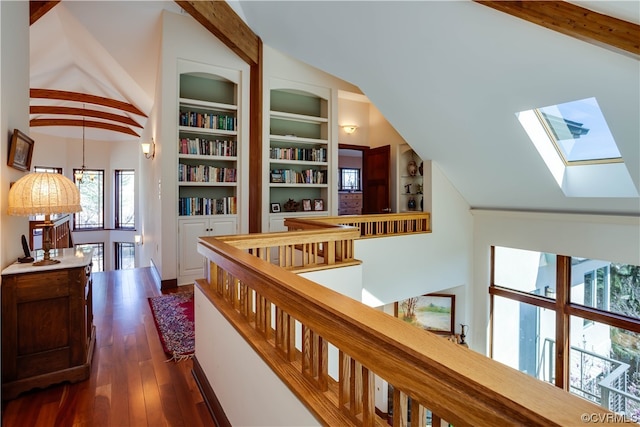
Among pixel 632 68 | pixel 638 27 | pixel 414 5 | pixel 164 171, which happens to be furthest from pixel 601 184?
pixel 164 171

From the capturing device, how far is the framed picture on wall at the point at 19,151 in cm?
220

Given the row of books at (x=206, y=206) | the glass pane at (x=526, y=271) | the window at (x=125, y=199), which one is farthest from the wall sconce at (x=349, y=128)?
the window at (x=125, y=199)

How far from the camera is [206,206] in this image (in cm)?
472

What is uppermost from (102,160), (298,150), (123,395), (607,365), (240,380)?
(102,160)

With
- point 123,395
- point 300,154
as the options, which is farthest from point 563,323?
point 123,395

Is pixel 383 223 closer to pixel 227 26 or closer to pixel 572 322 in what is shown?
pixel 572 322

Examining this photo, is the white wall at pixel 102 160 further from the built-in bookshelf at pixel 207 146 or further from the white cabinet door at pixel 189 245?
the white cabinet door at pixel 189 245

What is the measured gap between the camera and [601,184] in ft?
12.0

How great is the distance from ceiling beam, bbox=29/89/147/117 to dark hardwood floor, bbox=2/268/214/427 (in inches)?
218

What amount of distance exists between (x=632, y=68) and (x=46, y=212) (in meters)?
4.23

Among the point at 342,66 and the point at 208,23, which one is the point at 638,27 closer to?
the point at 342,66

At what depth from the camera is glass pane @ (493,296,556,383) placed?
4.86 metres

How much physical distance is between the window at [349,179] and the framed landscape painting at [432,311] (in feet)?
14.6

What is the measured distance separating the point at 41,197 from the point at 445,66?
362 centimetres
